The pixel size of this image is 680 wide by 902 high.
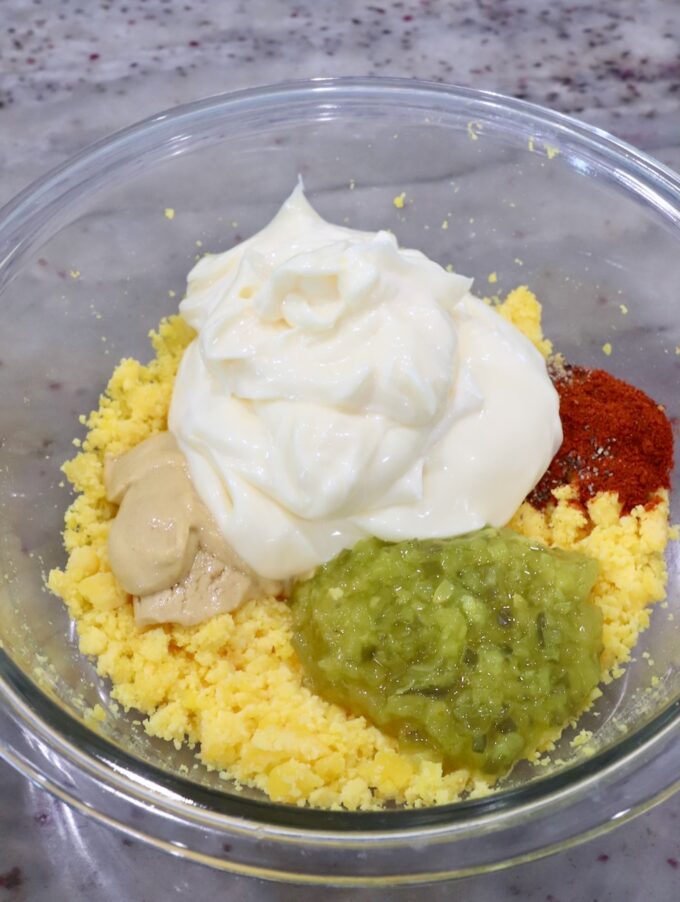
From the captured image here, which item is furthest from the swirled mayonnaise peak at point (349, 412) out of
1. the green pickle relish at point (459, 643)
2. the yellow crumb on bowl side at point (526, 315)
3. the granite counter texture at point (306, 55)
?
the granite counter texture at point (306, 55)

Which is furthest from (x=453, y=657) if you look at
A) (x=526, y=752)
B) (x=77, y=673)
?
(x=77, y=673)

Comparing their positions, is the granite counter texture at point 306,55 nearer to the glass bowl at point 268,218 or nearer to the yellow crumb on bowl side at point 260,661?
the glass bowl at point 268,218

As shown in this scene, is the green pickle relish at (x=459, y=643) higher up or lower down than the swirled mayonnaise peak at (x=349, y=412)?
lower down

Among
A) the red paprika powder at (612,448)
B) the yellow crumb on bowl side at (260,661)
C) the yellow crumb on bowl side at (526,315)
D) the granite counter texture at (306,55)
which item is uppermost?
the granite counter texture at (306,55)

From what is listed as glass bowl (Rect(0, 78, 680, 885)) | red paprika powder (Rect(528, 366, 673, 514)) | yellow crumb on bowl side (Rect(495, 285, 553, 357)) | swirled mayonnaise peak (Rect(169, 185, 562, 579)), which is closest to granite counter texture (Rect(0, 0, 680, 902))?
glass bowl (Rect(0, 78, 680, 885))

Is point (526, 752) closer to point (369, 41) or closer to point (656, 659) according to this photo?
point (656, 659)

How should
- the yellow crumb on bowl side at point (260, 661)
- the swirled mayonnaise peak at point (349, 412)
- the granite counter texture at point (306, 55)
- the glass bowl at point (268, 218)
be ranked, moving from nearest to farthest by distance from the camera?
1. the yellow crumb on bowl side at point (260, 661)
2. the swirled mayonnaise peak at point (349, 412)
3. the glass bowl at point (268, 218)
4. the granite counter texture at point (306, 55)
